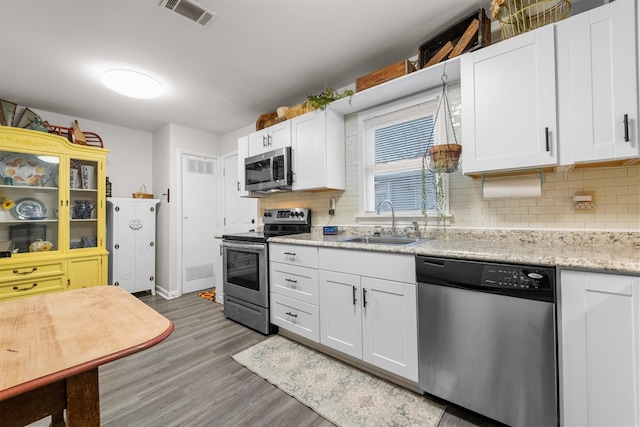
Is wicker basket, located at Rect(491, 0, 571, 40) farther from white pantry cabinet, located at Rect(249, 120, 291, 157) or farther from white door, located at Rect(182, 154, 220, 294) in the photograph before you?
white door, located at Rect(182, 154, 220, 294)

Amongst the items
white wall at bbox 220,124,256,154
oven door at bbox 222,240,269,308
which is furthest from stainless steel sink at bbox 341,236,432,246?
white wall at bbox 220,124,256,154

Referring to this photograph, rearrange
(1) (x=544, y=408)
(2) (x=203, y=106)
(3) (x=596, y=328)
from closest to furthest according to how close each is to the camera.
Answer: (3) (x=596, y=328) → (1) (x=544, y=408) → (2) (x=203, y=106)

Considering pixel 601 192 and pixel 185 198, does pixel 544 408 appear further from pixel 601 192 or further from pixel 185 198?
pixel 185 198

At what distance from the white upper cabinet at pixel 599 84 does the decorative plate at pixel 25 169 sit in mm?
4749

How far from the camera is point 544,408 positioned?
1.26 m

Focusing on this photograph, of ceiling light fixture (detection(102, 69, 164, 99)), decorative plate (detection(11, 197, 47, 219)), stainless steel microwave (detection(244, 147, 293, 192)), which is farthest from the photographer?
decorative plate (detection(11, 197, 47, 219))

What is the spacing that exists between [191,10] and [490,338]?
8.92ft

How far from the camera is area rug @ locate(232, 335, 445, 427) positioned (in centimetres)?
153

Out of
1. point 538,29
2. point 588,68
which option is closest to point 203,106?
point 538,29

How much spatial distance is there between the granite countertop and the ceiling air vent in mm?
1793

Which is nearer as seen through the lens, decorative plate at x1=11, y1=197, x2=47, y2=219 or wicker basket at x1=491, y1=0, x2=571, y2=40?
wicker basket at x1=491, y1=0, x2=571, y2=40

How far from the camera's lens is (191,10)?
6.02ft

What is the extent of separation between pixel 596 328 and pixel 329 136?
2.24 m

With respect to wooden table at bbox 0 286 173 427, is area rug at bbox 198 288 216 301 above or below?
below
